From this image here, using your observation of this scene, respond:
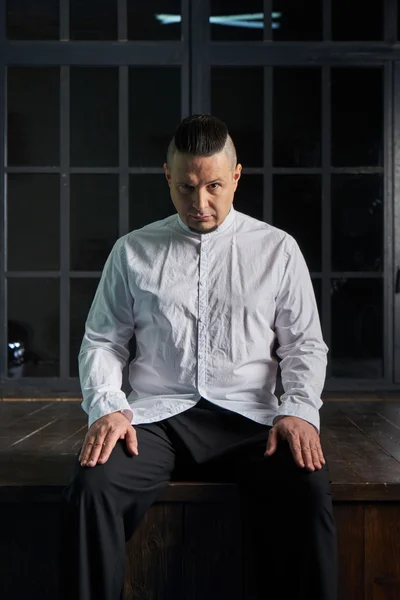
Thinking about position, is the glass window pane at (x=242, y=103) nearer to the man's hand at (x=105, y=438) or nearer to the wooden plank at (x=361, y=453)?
the wooden plank at (x=361, y=453)

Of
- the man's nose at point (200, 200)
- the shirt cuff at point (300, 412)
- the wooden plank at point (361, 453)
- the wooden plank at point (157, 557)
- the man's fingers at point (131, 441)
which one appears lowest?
the wooden plank at point (157, 557)

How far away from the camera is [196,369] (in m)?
1.93

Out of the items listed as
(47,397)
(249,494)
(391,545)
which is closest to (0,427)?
(47,397)

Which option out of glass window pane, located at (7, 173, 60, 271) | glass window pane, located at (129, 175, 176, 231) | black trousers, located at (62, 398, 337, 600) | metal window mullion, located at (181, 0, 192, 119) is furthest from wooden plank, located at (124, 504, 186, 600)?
glass window pane, located at (129, 175, 176, 231)

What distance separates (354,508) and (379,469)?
201 millimetres

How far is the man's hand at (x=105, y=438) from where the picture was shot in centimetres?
173

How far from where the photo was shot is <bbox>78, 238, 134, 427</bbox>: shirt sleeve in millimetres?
1895

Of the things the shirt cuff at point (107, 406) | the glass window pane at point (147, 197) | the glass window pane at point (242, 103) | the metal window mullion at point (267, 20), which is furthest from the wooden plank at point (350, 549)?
the glass window pane at point (147, 197)

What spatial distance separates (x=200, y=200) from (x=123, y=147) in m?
2.00

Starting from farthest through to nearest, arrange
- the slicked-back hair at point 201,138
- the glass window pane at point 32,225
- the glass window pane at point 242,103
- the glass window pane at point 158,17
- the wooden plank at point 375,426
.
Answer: the glass window pane at point 32,225 → the glass window pane at point 242,103 → the glass window pane at point 158,17 → the wooden plank at point 375,426 → the slicked-back hair at point 201,138

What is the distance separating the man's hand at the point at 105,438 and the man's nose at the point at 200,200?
0.55m

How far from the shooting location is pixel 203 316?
195cm

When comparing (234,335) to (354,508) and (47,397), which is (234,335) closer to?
(354,508)

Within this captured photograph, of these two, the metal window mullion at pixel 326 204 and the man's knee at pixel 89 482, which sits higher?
the metal window mullion at pixel 326 204
